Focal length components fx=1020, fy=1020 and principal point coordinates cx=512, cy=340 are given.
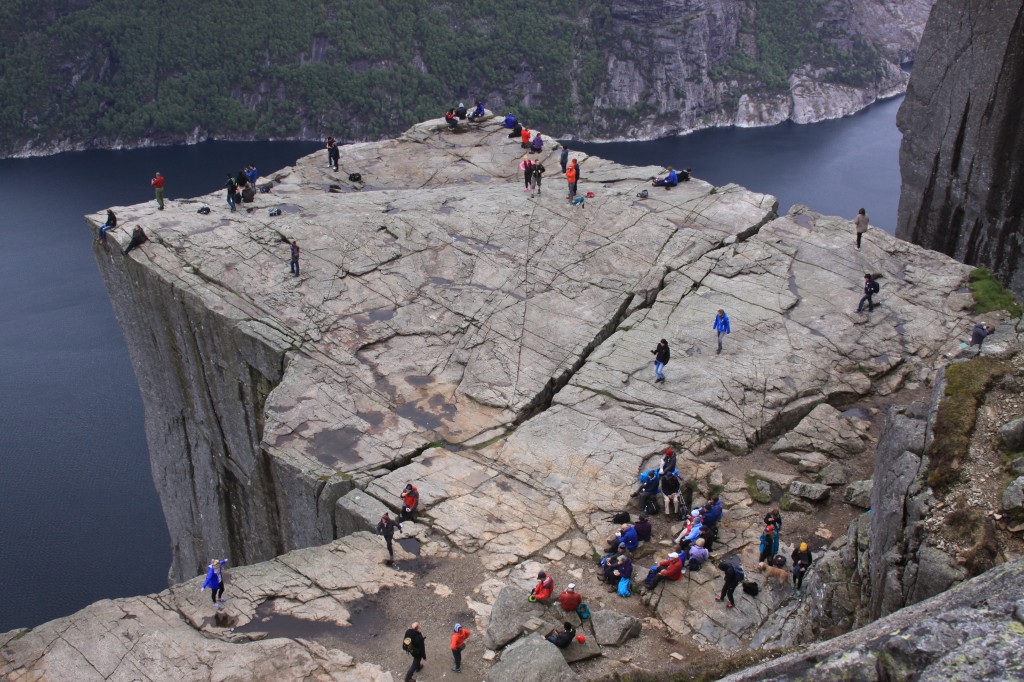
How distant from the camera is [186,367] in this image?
4506cm

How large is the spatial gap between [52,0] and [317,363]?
5768 inches

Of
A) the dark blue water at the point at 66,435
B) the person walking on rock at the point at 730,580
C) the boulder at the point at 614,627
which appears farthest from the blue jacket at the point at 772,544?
the dark blue water at the point at 66,435

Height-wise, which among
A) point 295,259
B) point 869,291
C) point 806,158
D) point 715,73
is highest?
point 295,259

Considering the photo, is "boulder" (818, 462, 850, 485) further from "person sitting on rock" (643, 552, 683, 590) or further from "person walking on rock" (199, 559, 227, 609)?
"person walking on rock" (199, 559, 227, 609)

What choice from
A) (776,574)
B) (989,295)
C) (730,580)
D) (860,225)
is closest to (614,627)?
(730,580)

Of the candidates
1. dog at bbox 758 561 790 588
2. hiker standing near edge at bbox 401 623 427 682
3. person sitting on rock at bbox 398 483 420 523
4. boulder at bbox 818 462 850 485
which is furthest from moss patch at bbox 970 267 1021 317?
hiker standing near edge at bbox 401 623 427 682

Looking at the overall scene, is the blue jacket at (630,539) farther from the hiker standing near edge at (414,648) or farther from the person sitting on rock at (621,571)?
the hiker standing near edge at (414,648)

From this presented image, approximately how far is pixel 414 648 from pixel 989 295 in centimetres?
2844

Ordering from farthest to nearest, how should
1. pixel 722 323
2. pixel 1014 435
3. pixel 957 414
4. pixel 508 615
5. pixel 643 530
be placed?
pixel 722 323 < pixel 643 530 < pixel 508 615 < pixel 957 414 < pixel 1014 435

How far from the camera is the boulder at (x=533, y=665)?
24.7 meters

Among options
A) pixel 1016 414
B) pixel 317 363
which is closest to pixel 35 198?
pixel 317 363

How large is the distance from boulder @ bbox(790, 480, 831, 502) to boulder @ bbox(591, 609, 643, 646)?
25.8 ft

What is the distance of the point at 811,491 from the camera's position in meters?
32.5

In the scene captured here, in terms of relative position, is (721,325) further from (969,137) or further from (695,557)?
(969,137)
